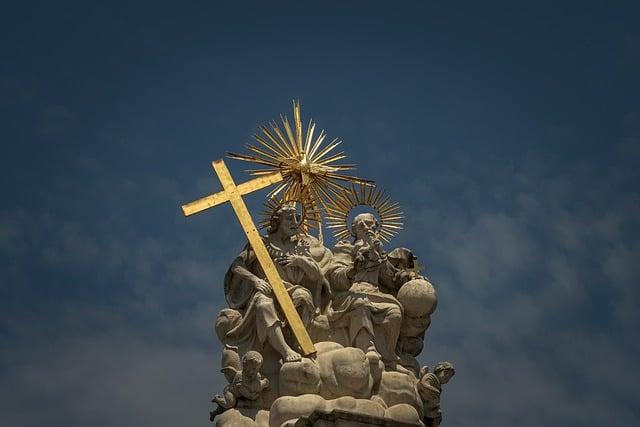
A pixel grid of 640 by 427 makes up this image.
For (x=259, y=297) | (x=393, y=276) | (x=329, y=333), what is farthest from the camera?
(x=393, y=276)

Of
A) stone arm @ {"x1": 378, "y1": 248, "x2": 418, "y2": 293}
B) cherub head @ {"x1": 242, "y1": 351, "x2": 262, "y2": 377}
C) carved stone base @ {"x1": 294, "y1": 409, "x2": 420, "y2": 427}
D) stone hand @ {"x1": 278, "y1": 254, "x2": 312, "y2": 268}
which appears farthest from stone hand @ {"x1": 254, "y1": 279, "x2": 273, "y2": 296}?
carved stone base @ {"x1": 294, "y1": 409, "x2": 420, "y2": 427}

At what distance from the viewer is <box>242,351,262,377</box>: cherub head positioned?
592 inches

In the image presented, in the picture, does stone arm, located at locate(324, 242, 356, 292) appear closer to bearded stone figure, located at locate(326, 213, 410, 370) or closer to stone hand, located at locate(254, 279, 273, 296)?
bearded stone figure, located at locate(326, 213, 410, 370)

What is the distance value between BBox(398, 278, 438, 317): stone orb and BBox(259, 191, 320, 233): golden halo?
162 centimetres

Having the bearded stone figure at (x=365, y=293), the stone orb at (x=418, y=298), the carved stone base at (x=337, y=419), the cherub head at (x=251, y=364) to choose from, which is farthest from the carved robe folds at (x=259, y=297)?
the carved stone base at (x=337, y=419)

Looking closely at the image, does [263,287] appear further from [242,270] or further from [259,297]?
[242,270]

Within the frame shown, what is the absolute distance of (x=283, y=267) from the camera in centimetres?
1623


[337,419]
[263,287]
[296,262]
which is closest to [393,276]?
[296,262]

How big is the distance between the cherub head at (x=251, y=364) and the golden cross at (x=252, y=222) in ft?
1.97

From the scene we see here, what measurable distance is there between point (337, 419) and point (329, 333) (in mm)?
2031

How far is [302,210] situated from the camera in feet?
55.9

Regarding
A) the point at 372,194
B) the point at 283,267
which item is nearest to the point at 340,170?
the point at 372,194

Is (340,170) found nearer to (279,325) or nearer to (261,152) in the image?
(261,152)

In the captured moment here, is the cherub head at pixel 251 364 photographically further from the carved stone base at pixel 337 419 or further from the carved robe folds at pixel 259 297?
the carved stone base at pixel 337 419
